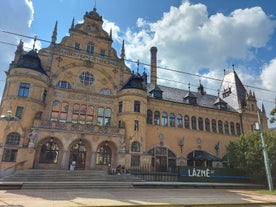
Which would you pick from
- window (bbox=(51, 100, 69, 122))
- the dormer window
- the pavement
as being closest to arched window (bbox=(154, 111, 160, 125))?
window (bbox=(51, 100, 69, 122))

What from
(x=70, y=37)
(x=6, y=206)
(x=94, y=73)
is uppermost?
(x=70, y=37)

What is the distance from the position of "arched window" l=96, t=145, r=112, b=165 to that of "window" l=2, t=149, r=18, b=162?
9.15m

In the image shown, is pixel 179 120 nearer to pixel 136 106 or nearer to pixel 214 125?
pixel 214 125

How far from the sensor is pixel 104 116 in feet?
94.7

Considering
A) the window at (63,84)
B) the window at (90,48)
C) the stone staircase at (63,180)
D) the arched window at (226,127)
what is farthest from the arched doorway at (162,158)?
the window at (90,48)

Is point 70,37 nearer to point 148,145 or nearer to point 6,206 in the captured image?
point 148,145

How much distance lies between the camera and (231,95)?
40.9m

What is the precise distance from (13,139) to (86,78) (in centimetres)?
1181

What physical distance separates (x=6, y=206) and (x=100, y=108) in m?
19.8

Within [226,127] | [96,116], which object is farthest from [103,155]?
[226,127]

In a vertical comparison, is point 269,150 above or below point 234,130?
below

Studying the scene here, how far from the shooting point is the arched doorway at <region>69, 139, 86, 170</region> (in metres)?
25.2

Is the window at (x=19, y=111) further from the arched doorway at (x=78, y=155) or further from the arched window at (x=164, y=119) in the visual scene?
the arched window at (x=164, y=119)

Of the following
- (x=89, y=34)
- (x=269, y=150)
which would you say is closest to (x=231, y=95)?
(x=269, y=150)
